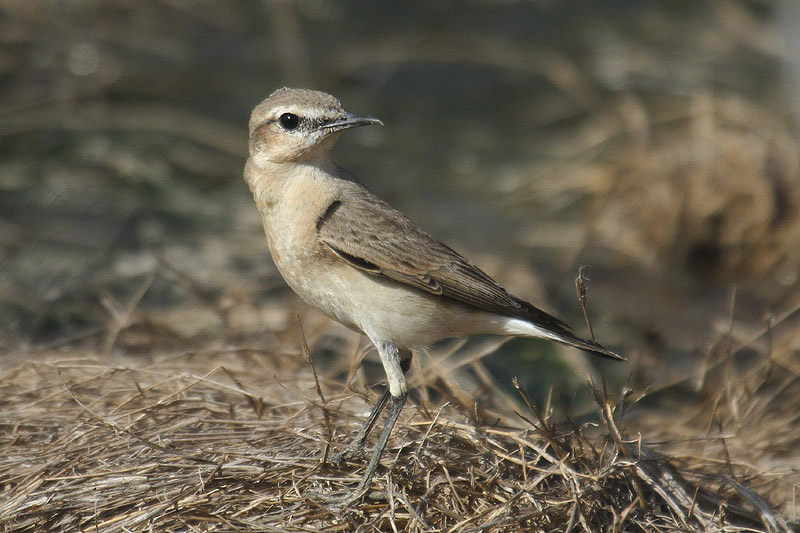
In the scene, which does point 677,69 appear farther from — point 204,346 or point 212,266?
point 204,346

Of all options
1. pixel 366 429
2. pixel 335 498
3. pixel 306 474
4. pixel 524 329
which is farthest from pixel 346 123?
pixel 335 498

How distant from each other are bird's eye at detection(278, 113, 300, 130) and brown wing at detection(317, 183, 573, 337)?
45cm

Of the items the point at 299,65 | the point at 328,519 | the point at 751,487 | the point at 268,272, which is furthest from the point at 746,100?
the point at 328,519

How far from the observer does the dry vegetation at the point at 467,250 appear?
5.10m

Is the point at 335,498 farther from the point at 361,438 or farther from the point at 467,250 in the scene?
the point at 467,250

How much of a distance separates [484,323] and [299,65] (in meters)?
9.03

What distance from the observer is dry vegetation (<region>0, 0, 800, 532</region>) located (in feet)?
16.7

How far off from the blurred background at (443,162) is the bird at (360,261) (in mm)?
1716

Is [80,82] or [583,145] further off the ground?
[80,82]

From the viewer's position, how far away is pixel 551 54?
1513 cm

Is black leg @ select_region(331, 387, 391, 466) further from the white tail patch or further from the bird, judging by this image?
the white tail patch

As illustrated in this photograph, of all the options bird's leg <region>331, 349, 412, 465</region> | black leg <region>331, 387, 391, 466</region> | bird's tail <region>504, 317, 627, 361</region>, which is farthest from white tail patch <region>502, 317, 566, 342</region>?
black leg <region>331, 387, 391, 466</region>

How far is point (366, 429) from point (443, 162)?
7650 millimetres

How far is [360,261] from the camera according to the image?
214 inches
